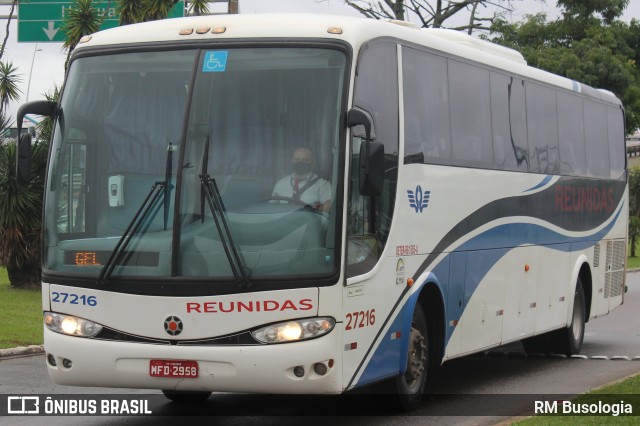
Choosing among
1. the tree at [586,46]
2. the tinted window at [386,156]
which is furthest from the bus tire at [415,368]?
the tree at [586,46]

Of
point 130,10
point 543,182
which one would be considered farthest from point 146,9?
point 543,182

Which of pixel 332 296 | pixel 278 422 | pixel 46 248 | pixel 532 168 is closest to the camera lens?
pixel 332 296

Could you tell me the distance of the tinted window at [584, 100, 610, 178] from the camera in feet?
55.0

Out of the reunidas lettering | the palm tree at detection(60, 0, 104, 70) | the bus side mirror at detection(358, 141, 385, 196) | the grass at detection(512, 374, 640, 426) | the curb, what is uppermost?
the palm tree at detection(60, 0, 104, 70)

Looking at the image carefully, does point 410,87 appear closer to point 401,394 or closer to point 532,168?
point 401,394

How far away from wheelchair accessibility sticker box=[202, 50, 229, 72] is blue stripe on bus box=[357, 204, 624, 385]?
2.52 m

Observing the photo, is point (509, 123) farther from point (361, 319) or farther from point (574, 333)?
point (361, 319)

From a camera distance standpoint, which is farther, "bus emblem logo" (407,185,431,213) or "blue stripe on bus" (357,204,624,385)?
"bus emblem logo" (407,185,431,213)

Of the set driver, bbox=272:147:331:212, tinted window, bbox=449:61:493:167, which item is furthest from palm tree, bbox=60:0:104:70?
driver, bbox=272:147:331:212

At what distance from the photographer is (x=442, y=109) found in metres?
11.8

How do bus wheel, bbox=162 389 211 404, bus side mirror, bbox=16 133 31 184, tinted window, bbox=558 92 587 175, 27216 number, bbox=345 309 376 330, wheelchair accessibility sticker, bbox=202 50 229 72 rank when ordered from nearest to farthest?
27216 number, bbox=345 309 376 330, wheelchair accessibility sticker, bbox=202 50 229 72, bus side mirror, bbox=16 133 31 184, bus wheel, bbox=162 389 211 404, tinted window, bbox=558 92 587 175

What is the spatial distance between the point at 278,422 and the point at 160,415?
3.73ft

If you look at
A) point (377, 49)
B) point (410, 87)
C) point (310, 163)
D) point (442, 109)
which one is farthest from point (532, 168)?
point (310, 163)

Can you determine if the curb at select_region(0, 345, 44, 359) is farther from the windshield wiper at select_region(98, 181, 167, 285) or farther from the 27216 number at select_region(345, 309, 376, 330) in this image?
the 27216 number at select_region(345, 309, 376, 330)
